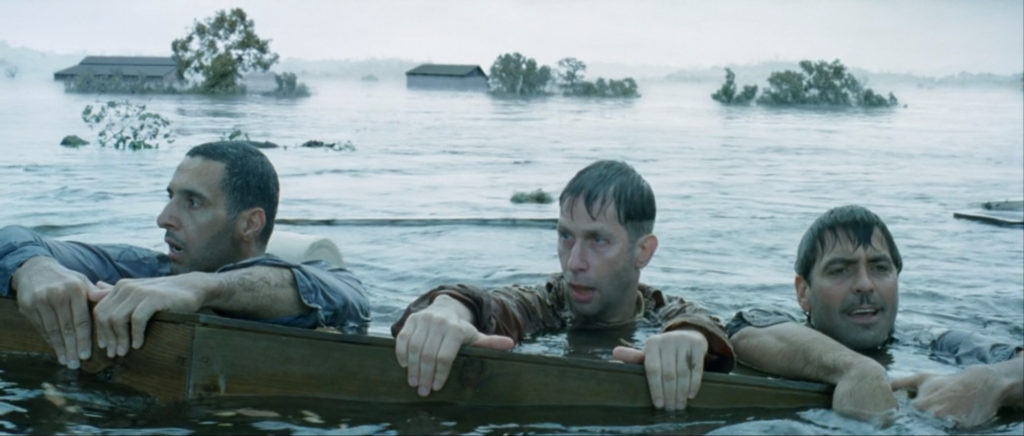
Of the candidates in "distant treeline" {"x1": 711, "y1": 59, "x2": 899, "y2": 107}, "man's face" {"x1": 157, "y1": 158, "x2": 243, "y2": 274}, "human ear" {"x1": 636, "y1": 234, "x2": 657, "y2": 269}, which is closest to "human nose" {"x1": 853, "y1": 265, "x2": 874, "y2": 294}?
"human ear" {"x1": 636, "y1": 234, "x2": 657, "y2": 269}

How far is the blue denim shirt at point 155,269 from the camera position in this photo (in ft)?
19.9

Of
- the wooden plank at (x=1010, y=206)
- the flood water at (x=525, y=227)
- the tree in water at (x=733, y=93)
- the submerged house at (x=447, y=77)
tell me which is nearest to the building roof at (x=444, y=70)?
the submerged house at (x=447, y=77)

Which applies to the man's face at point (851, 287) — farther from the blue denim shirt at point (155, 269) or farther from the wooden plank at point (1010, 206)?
the wooden plank at point (1010, 206)

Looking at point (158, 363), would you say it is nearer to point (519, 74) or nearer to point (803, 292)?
point (803, 292)

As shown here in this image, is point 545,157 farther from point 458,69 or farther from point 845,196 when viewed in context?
point 458,69

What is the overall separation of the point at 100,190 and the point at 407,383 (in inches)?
685

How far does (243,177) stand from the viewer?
22.7 feet

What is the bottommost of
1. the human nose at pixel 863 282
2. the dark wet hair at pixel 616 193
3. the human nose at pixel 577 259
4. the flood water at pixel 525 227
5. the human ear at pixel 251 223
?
the flood water at pixel 525 227

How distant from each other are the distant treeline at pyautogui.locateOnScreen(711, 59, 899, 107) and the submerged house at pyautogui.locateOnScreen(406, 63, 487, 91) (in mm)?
34105

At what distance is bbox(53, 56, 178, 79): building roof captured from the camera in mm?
97062

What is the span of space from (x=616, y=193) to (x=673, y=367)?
6.53ft

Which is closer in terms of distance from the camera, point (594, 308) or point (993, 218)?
point (594, 308)

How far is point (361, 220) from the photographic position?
15492mm

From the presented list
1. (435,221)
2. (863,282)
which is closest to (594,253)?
(863,282)
